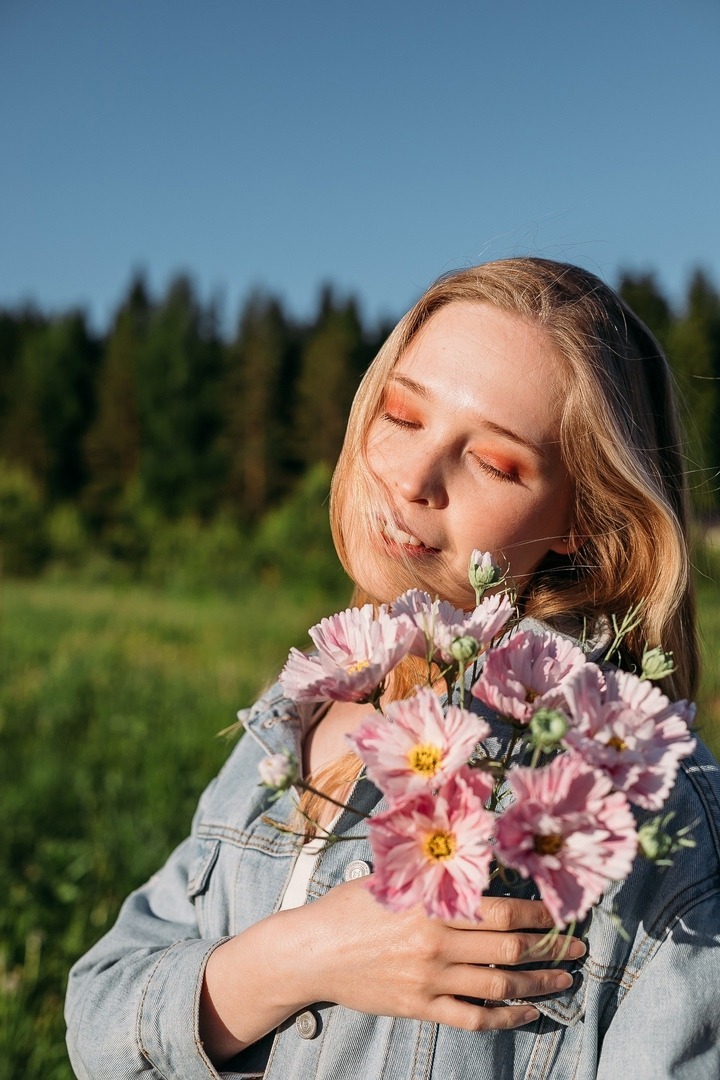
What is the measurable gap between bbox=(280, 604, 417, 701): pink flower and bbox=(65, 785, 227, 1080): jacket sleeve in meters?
0.64

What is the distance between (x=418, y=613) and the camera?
1003 mm

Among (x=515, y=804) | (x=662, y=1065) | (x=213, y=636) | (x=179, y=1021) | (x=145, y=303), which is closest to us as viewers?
(x=515, y=804)

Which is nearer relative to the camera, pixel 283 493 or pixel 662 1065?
pixel 662 1065

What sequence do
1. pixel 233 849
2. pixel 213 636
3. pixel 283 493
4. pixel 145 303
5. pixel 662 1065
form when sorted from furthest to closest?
pixel 145 303, pixel 283 493, pixel 213 636, pixel 233 849, pixel 662 1065

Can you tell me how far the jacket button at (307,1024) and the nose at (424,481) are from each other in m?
0.76

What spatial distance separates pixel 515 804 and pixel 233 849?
0.92 m

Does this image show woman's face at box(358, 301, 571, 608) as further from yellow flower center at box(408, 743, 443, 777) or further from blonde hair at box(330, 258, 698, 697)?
yellow flower center at box(408, 743, 443, 777)

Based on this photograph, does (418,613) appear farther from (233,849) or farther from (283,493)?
(283,493)

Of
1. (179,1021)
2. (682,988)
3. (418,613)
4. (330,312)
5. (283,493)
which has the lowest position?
(283,493)

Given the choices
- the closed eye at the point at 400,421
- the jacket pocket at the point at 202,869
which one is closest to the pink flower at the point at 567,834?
the closed eye at the point at 400,421

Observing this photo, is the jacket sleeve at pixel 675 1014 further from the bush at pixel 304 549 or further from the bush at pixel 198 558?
the bush at pixel 198 558

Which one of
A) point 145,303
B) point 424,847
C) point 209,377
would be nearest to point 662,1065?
point 424,847

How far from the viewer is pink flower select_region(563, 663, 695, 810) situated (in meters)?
0.83

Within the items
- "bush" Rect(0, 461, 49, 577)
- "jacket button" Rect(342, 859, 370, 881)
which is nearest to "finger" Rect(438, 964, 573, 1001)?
"jacket button" Rect(342, 859, 370, 881)
